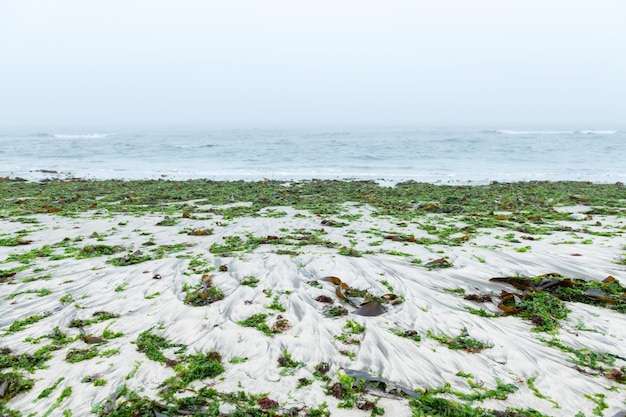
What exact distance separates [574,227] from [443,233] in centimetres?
332

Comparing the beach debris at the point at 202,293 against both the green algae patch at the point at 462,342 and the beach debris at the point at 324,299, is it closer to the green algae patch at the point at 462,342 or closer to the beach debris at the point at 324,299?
the beach debris at the point at 324,299

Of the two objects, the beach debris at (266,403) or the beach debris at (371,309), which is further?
the beach debris at (371,309)

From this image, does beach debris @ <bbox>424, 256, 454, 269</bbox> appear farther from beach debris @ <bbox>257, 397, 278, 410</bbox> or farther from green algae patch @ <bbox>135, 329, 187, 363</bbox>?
green algae patch @ <bbox>135, 329, 187, 363</bbox>

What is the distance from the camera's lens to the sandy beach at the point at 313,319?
10.3ft

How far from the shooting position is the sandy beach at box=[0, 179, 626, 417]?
10.3ft

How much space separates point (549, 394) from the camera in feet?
10.4

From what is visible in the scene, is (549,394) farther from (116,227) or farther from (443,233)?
(116,227)

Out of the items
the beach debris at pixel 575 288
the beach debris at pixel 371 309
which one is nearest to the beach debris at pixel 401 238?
the beach debris at pixel 575 288

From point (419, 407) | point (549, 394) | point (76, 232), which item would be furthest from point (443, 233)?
point (76, 232)

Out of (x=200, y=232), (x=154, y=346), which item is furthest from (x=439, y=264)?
(x=200, y=232)

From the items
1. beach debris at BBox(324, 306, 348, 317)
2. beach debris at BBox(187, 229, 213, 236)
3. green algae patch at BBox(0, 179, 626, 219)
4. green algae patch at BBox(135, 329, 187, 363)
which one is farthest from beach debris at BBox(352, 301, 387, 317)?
green algae patch at BBox(0, 179, 626, 219)

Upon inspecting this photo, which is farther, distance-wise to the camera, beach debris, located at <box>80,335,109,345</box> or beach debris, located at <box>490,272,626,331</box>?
beach debris, located at <box>490,272,626,331</box>

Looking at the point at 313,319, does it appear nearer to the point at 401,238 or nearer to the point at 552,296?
the point at 552,296

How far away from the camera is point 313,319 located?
14.3ft
